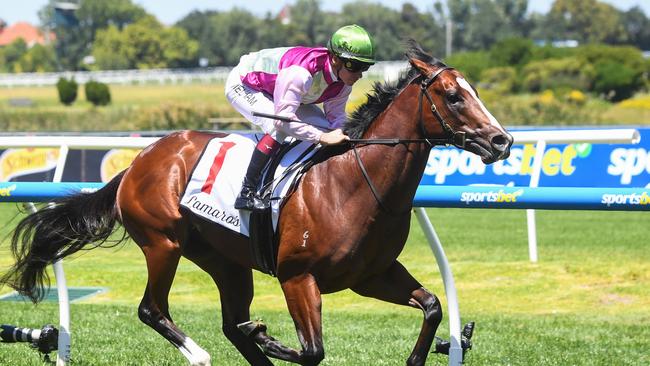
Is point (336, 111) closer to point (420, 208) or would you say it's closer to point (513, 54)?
point (420, 208)

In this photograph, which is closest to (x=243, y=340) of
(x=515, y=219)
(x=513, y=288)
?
(x=513, y=288)

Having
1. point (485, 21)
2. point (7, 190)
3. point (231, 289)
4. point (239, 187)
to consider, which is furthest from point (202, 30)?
point (239, 187)

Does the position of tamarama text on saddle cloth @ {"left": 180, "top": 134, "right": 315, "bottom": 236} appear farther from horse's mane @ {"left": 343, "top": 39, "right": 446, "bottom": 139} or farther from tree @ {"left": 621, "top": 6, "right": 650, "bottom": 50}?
tree @ {"left": 621, "top": 6, "right": 650, "bottom": 50}

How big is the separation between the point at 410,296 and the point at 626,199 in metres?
1.08

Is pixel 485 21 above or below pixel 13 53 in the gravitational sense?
above

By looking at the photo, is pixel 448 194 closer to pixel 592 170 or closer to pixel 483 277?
pixel 483 277

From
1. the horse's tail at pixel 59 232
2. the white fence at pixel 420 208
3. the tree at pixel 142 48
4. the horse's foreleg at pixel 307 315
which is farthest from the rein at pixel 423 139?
the tree at pixel 142 48

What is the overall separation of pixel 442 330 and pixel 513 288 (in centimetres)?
184

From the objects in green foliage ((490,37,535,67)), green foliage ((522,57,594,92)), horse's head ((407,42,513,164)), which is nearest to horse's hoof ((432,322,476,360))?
horse's head ((407,42,513,164))

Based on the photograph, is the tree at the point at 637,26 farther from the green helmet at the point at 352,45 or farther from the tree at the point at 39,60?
the green helmet at the point at 352,45

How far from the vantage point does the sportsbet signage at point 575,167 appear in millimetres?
12133

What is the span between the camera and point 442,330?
7.08 metres

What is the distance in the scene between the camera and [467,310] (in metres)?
8.16

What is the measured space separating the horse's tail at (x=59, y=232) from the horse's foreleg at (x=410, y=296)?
62.4 inches
